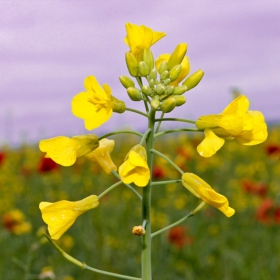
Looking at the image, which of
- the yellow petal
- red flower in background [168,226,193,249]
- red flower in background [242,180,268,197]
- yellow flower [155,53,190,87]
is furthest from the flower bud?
red flower in background [242,180,268,197]

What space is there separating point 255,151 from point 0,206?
15.6ft

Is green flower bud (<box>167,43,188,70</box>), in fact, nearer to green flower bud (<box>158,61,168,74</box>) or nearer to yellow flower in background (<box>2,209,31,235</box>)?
green flower bud (<box>158,61,168,74</box>)

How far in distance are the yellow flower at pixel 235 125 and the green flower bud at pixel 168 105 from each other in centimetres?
17

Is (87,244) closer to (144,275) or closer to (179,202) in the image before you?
(179,202)

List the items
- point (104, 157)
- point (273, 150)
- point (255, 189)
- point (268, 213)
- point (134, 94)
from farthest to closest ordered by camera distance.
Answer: point (273, 150), point (255, 189), point (268, 213), point (104, 157), point (134, 94)

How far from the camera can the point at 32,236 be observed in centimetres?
534

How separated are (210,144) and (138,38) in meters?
0.45

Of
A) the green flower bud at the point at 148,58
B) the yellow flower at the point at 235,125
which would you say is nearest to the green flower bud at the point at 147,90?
the green flower bud at the point at 148,58

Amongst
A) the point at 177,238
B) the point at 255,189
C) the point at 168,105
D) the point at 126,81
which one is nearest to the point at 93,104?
the point at 126,81

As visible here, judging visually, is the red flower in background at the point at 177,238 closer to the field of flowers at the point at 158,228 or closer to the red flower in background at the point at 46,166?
the field of flowers at the point at 158,228

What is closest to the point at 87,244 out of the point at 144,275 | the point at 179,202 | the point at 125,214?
the point at 125,214

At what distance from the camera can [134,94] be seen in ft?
5.19

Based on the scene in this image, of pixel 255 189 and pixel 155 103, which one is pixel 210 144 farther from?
pixel 255 189

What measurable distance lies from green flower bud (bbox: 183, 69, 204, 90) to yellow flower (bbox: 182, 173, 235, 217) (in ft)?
1.02
